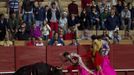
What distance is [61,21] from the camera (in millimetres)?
14203

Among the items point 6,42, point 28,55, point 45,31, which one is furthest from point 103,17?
point 6,42

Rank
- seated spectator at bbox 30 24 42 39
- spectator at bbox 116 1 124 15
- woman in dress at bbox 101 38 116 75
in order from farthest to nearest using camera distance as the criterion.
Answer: spectator at bbox 116 1 124 15
seated spectator at bbox 30 24 42 39
woman in dress at bbox 101 38 116 75

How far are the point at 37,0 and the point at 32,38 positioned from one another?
2.46 meters

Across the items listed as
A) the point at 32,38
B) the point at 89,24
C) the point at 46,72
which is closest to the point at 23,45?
the point at 32,38

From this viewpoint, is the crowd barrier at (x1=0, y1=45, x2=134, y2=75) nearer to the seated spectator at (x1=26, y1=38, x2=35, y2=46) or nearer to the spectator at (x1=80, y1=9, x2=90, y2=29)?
the seated spectator at (x1=26, y1=38, x2=35, y2=46)

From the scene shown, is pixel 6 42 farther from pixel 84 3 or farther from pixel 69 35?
pixel 84 3

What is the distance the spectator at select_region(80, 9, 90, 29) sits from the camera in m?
14.4

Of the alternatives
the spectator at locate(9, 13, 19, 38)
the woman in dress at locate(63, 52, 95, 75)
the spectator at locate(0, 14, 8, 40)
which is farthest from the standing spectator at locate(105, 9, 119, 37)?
the woman in dress at locate(63, 52, 95, 75)

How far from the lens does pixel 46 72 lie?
25.0 feet

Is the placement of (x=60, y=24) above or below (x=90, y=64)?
above

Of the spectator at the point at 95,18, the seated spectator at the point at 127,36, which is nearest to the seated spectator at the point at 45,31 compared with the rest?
the spectator at the point at 95,18

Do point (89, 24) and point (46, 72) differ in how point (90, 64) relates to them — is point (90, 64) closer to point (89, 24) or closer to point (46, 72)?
point (89, 24)

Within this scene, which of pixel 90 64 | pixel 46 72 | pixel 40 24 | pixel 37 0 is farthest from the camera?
pixel 37 0

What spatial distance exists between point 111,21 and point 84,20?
74cm
